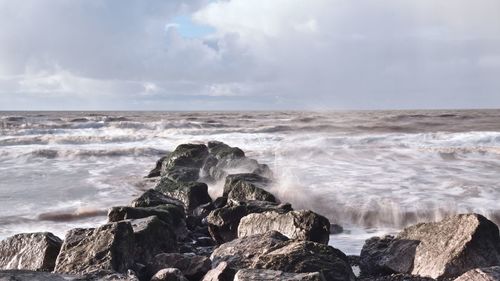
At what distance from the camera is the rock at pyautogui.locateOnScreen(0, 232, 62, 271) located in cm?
493

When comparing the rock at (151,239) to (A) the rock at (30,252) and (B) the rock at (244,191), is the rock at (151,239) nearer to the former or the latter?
(A) the rock at (30,252)

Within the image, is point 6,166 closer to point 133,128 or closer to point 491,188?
point 491,188

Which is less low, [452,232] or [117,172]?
[452,232]

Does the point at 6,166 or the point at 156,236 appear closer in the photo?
the point at 156,236

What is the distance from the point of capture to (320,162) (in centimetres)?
1543

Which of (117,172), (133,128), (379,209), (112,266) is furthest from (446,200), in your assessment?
(133,128)

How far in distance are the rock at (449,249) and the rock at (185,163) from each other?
22.0 ft

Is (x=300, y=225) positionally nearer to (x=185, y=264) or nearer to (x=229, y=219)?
(x=229, y=219)

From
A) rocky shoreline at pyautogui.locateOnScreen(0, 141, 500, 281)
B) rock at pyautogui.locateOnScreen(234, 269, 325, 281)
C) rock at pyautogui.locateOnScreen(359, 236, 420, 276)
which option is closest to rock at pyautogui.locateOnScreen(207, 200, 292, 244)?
rocky shoreline at pyautogui.locateOnScreen(0, 141, 500, 281)

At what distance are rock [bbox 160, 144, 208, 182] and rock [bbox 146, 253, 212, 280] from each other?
6449 millimetres

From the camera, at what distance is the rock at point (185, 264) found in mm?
4418

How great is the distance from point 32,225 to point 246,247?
509cm

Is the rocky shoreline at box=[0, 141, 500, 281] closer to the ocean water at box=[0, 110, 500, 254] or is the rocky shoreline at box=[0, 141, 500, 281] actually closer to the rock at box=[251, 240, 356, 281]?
the rock at box=[251, 240, 356, 281]

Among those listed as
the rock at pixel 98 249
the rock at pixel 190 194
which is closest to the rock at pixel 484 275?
the rock at pixel 98 249
